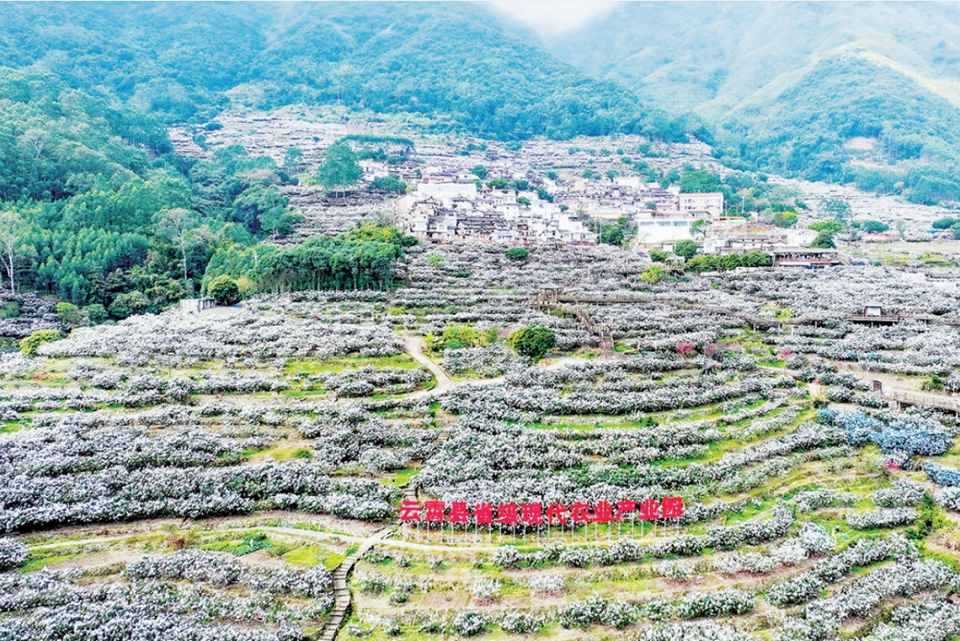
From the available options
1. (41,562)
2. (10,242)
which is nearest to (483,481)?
(41,562)

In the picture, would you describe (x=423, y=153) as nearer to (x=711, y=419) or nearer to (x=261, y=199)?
(x=261, y=199)

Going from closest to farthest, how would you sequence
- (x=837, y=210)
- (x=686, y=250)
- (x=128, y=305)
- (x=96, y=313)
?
(x=96, y=313)
(x=128, y=305)
(x=686, y=250)
(x=837, y=210)

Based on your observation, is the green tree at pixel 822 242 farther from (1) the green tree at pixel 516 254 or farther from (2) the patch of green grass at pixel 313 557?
(2) the patch of green grass at pixel 313 557

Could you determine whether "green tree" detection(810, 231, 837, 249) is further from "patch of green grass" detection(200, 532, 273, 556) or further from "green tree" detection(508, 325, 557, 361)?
"patch of green grass" detection(200, 532, 273, 556)

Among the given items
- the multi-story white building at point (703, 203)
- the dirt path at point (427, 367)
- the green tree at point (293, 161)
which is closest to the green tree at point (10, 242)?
the dirt path at point (427, 367)

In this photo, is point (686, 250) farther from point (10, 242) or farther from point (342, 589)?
A: point (10, 242)

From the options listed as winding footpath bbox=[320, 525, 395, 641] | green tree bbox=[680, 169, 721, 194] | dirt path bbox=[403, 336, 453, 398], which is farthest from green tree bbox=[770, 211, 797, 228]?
winding footpath bbox=[320, 525, 395, 641]

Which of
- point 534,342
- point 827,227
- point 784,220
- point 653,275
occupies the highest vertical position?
point 784,220
